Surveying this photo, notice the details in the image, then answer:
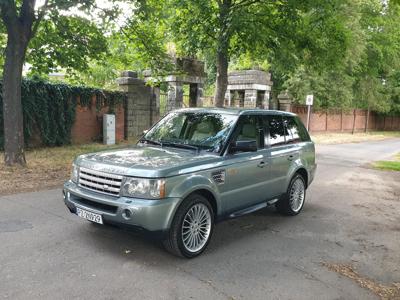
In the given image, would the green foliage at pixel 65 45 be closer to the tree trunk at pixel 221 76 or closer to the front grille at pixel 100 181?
the tree trunk at pixel 221 76

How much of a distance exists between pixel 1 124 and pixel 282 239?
976 centimetres

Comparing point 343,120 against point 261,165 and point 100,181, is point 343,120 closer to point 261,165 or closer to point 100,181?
point 261,165

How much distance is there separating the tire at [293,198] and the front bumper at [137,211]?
2.84 metres

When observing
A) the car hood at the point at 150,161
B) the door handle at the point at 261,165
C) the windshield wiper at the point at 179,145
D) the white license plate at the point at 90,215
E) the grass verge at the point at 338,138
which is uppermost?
the windshield wiper at the point at 179,145

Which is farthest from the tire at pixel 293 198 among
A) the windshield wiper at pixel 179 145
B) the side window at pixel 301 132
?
the windshield wiper at pixel 179 145

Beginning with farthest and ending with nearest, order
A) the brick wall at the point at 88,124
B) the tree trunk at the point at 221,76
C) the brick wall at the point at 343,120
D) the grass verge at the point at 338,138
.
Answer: the brick wall at the point at 343,120, the grass verge at the point at 338,138, the brick wall at the point at 88,124, the tree trunk at the point at 221,76

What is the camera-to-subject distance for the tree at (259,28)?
12398 millimetres

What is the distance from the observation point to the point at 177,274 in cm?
430

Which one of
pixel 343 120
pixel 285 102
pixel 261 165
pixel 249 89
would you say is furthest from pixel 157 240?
pixel 343 120

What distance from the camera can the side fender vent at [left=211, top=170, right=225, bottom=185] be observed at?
4996 millimetres

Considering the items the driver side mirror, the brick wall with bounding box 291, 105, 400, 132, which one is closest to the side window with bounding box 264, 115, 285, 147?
the driver side mirror

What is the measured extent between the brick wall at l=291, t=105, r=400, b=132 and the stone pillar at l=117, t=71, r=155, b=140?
12650mm

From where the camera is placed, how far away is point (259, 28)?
12602 millimetres

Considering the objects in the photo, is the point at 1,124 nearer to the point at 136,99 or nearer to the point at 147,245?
the point at 136,99
